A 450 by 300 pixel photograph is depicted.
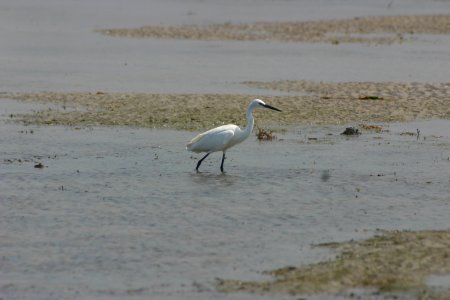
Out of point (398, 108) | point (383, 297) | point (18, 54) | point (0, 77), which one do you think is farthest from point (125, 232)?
point (18, 54)

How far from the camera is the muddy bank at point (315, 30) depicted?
39844 mm

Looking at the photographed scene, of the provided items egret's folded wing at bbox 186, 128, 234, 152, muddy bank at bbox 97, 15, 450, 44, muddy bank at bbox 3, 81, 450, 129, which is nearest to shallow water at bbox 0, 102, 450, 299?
egret's folded wing at bbox 186, 128, 234, 152

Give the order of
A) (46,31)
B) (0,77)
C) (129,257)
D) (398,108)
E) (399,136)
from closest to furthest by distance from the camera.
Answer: (129,257)
(399,136)
(398,108)
(0,77)
(46,31)

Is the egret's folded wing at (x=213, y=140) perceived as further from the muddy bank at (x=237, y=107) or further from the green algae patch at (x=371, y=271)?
the green algae patch at (x=371, y=271)

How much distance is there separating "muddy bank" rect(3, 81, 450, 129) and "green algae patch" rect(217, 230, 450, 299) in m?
9.62

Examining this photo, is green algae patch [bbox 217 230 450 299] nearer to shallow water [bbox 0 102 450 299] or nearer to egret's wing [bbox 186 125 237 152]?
shallow water [bbox 0 102 450 299]

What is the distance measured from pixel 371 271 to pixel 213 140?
6.60m

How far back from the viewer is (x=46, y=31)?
42250 mm

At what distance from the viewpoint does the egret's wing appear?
1711cm

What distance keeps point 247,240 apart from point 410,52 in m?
24.4

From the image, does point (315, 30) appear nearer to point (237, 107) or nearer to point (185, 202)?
point (237, 107)

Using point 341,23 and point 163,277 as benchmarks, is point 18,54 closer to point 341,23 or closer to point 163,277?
point 341,23

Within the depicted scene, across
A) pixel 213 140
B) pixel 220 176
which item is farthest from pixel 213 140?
pixel 220 176

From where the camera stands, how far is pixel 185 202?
48.0ft
